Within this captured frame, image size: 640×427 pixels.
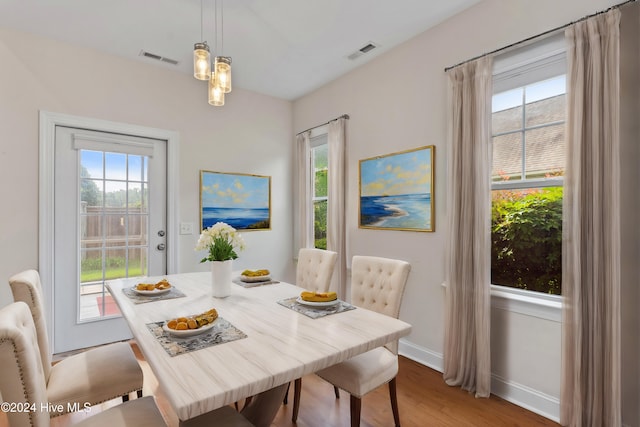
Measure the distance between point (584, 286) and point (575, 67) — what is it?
1.24 meters

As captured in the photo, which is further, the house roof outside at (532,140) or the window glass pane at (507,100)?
the window glass pane at (507,100)

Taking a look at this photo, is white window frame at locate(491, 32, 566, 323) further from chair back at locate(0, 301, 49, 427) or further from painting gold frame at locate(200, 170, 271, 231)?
painting gold frame at locate(200, 170, 271, 231)

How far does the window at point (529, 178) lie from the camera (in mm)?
2115

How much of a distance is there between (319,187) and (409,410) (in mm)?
2583

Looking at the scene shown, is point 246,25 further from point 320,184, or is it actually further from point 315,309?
point 315,309

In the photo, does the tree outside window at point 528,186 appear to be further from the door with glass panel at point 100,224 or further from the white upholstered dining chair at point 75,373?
the door with glass panel at point 100,224

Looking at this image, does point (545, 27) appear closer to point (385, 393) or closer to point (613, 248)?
point (613, 248)

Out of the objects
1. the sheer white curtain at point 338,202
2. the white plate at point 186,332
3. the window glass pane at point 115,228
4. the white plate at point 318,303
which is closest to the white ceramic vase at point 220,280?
the white plate at point 318,303

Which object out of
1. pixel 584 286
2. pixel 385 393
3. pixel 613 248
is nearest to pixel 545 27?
pixel 613 248

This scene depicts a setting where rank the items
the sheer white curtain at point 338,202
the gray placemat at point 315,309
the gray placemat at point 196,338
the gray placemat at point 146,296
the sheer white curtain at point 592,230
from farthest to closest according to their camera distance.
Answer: the sheer white curtain at point 338,202 → the gray placemat at point 146,296 → the sheer white curtain at point 592,230 → the gray placemat at point 315,309 → the gray placemat at point 196,338

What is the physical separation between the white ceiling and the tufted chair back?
187cm

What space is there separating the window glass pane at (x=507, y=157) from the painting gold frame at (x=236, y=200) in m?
2.63

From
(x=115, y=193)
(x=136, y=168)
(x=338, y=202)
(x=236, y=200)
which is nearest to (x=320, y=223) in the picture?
(x=338, y=202)

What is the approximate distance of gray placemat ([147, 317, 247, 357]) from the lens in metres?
1.20
